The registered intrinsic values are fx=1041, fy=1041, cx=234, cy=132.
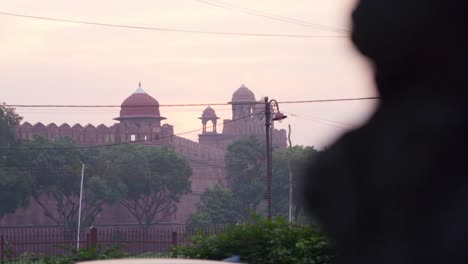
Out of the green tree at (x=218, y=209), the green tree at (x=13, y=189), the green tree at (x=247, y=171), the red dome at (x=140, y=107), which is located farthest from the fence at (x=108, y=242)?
the red dome at (x=140, y=107)

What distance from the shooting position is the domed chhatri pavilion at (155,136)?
178 ft

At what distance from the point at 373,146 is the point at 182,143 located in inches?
2390

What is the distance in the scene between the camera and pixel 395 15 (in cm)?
203

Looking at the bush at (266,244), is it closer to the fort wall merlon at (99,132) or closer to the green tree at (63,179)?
the green tree at (63,179)

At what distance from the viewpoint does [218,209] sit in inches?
2128

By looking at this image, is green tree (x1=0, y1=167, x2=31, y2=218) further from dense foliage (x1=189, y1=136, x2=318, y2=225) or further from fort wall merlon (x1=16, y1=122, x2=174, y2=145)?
dense foliage (x1=189, y1=136, x2=318, y2=225)

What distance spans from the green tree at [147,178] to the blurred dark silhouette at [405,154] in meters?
50.6

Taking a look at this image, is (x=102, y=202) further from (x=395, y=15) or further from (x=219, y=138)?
(x=395, y=15)

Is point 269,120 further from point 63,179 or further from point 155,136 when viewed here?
point 155,136

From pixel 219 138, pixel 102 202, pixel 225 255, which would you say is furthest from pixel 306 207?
pixel 219 138

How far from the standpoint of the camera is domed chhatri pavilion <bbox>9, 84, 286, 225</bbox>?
54175 millimetres

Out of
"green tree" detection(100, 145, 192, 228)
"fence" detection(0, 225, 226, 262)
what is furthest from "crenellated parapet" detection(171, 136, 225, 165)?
"fence" detection(0, 225, 226, 262)

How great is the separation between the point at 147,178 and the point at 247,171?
6.38 metres

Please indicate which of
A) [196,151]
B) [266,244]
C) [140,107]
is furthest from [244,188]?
[266,244]
